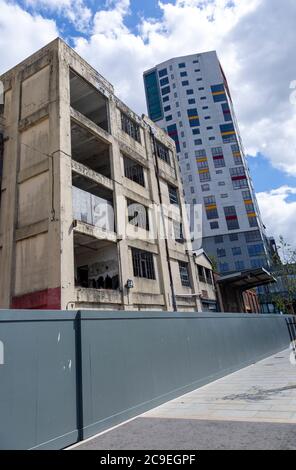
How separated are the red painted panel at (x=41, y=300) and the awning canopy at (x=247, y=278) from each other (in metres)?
18.7

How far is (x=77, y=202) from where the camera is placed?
15609 millimetres

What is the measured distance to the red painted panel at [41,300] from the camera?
1298 centimetres

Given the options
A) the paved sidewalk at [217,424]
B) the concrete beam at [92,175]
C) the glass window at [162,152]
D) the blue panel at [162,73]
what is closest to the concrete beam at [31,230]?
the concrete beam at [92,175]

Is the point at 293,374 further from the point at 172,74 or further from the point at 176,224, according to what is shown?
the point at 172,74

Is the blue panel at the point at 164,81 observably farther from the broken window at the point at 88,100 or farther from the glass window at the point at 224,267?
the broken window at the point at 88,100

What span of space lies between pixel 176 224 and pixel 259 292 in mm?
45539

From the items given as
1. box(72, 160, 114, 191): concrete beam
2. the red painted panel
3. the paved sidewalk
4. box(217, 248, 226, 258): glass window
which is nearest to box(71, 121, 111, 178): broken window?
box(72, 160, 114, 191): concrete beam

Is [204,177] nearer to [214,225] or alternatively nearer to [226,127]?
[214,225]

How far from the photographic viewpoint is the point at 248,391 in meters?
8.23

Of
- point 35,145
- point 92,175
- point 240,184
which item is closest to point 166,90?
point 240,184

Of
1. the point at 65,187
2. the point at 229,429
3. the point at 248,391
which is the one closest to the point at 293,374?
the point at 248,391

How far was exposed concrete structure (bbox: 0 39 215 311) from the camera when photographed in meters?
14.4

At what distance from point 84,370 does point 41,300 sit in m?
8.76
